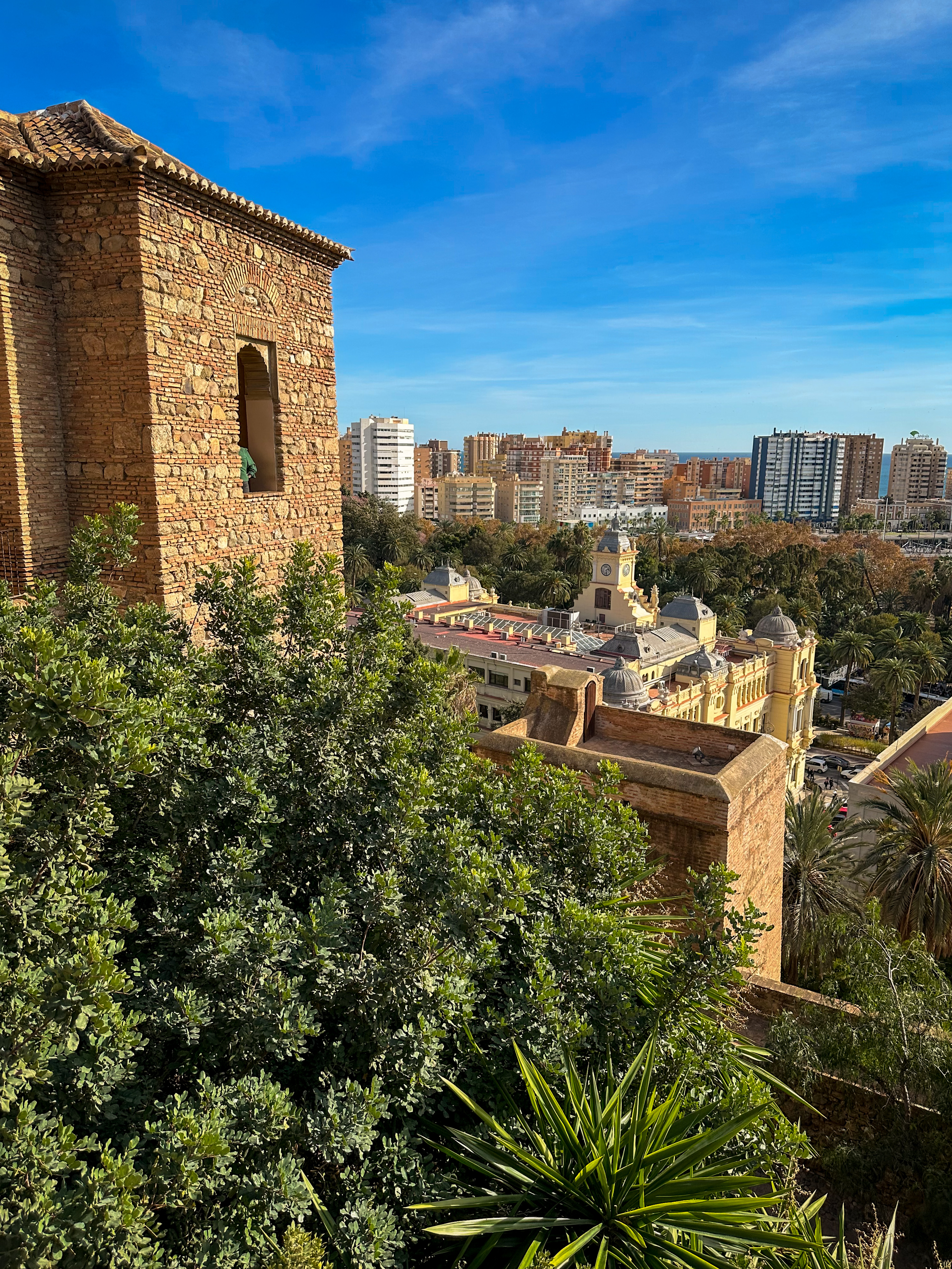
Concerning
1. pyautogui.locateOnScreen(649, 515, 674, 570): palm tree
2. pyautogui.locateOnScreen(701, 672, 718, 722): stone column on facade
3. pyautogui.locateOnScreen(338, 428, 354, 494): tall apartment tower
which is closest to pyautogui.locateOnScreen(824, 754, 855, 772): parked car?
pyautogui.locateOnScreen(701, 672, 718, 722): stone column on facade

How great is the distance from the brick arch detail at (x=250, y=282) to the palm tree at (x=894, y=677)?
132 ft

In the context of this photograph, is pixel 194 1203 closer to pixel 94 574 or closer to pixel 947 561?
pixel 94 574

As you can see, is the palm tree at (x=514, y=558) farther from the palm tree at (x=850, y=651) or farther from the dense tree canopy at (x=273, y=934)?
the dense tree canopy at (x=273, y=934)

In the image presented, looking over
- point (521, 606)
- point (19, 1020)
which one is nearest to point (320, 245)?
point (19, 1020)

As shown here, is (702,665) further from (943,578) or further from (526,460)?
(526,460)

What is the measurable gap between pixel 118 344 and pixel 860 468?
6996 inches

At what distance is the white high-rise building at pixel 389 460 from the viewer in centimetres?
13600

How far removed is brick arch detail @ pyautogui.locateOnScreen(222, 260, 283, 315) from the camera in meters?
6.88

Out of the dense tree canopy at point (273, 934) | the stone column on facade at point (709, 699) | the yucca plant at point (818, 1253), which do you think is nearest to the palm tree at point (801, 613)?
the stone column on facade at point (709, 699)

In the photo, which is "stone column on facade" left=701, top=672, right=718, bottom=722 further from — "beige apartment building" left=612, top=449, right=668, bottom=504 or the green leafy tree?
"beige apartment building" left=612, top=449, right=668, bottom=504

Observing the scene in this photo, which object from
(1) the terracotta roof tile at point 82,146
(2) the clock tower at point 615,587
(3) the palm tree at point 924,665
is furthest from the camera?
(2) the clock tower at point 615,587

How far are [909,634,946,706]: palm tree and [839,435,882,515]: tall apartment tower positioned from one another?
Answer: 4968 inches

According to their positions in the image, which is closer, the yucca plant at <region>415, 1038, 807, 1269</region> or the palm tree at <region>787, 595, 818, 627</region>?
the yucca plant at <region>415, 1038, 807, 1269</region>

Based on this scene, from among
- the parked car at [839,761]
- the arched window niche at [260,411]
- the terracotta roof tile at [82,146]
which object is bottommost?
the parked car at [839,761]
